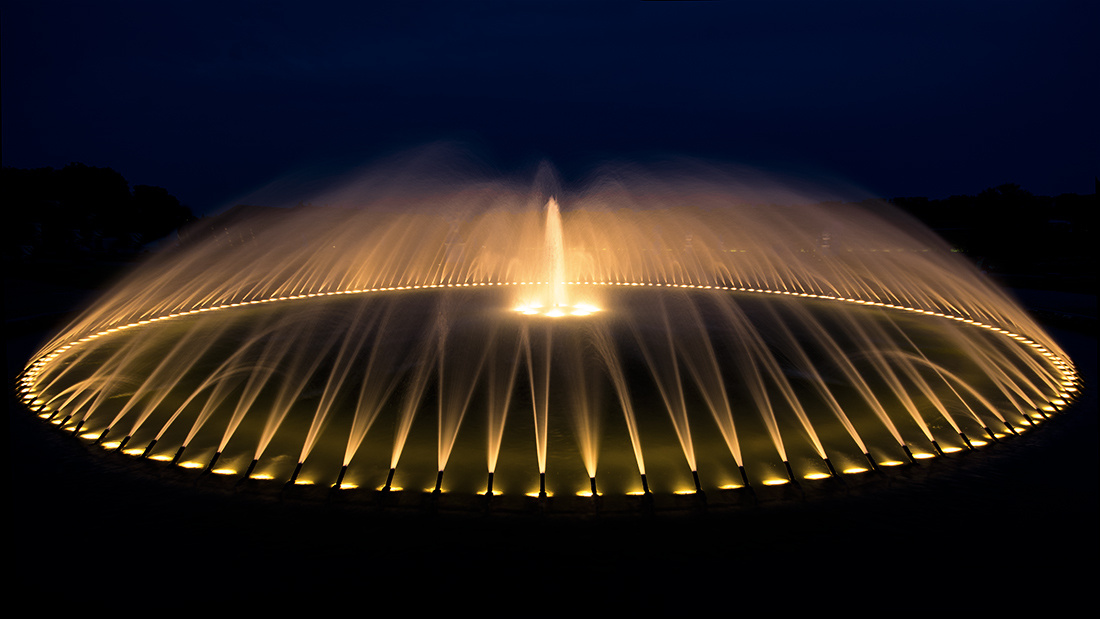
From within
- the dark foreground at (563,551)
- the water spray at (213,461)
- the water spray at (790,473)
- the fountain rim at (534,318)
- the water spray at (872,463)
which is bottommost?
the dark foreground at (563,551)

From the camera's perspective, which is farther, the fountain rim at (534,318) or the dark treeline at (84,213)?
the dark treeline at (84,213)

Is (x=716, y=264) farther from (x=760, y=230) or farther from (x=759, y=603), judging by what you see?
(x=759, y=603)

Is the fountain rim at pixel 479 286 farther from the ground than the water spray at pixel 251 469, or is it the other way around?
the fountain rim at pixel 479 286

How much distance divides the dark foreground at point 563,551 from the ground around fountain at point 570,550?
0.02 m

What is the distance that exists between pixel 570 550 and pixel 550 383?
6579 millimetres

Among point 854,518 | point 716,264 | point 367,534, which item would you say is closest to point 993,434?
point 854,518

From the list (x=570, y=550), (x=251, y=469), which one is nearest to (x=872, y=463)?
(x=570, y=550)

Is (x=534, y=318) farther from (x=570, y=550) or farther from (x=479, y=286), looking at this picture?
(x=570, y=550)

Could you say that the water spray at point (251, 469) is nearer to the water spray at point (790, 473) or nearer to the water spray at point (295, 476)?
the water spray at point (295, 476)

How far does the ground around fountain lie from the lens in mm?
6684

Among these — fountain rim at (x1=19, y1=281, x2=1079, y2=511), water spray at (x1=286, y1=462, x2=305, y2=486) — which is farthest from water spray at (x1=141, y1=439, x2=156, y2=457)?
fountain rim at (x1=19, y1=281, x2=1079, y2=511)

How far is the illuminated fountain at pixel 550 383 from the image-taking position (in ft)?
33.7

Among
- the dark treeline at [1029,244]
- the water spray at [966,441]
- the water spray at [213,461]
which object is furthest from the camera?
the dark treeline at [1029,244]

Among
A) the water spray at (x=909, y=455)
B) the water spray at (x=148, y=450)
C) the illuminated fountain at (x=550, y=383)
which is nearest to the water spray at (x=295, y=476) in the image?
the illuminated fountain at (x=550, y=383)
